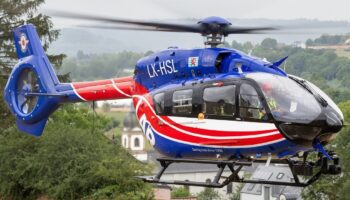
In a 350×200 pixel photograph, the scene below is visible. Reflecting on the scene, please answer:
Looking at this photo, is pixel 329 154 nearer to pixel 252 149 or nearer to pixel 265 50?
pixel 252 149

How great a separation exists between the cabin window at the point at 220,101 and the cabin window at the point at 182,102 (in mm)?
365

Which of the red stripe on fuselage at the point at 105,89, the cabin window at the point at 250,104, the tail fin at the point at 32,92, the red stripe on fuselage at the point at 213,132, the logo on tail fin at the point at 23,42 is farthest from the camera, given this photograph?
the logo on tail fin at the point at 23,42

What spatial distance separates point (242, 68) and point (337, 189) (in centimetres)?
2866

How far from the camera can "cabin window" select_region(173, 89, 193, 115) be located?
15991mm

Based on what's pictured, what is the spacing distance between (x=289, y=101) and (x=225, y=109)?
4.46 ft

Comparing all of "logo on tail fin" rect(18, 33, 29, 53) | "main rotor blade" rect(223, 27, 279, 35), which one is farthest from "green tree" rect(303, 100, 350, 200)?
"main rotor blade" rect(223, 27, 279, 35)

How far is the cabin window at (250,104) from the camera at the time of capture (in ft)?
49.1

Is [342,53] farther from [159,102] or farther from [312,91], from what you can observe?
[312,91]

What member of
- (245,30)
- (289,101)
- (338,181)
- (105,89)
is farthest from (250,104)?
(338,181)

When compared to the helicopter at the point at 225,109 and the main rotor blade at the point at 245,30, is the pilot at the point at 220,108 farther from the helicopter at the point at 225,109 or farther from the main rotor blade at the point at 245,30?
the main rotor blade at the point at 245,30

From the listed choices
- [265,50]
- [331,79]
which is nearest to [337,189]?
[265,50]

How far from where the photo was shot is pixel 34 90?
878 inches

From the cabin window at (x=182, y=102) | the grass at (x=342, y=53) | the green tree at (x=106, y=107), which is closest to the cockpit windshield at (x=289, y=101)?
the cabin window at (x=182, y=102)

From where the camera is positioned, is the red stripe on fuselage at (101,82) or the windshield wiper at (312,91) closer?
the windshield wiper at (312,91)
